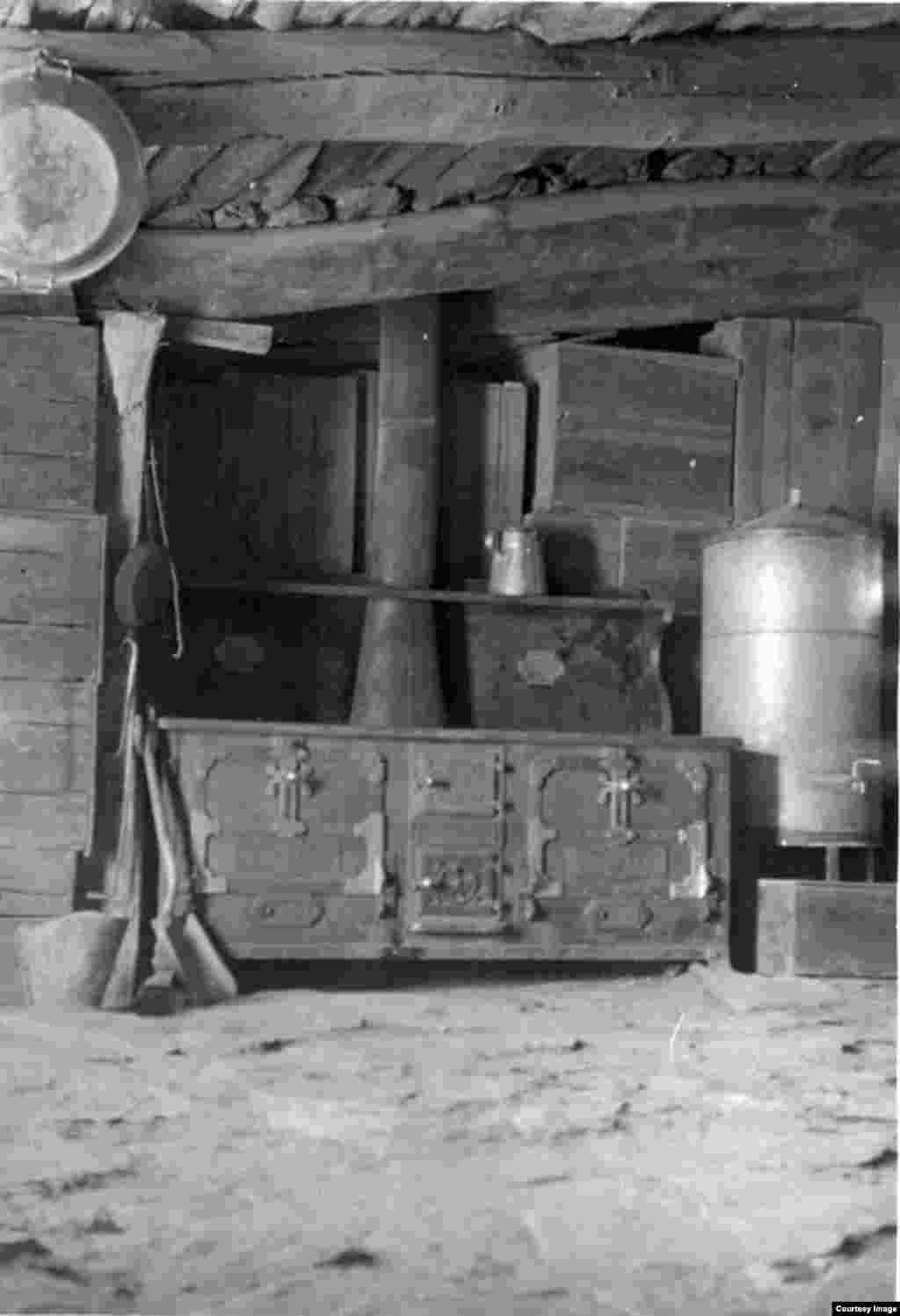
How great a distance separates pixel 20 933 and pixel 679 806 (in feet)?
8.03

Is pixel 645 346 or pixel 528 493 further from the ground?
pixel 645 346

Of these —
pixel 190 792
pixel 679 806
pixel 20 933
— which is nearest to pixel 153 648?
pixel 190 792

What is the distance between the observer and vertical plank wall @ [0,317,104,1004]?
5.47 metres

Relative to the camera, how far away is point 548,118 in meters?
5.29

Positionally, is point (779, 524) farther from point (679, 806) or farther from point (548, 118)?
point (548, 118)

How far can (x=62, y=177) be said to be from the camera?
4.92 metres

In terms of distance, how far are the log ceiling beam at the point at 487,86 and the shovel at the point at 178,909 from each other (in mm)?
2122

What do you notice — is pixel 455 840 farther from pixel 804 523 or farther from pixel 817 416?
pixel 817 416

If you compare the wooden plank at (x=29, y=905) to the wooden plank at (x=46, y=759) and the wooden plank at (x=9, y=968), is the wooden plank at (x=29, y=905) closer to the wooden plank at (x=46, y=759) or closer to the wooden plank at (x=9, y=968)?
the wooden plank at (x=9, y=968)

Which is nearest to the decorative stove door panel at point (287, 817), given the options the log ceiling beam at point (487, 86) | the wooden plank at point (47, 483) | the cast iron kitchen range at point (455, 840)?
the cast iron kitchen range at point (455, 840)

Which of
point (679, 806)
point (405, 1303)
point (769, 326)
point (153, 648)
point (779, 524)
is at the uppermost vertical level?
point (769, 326)

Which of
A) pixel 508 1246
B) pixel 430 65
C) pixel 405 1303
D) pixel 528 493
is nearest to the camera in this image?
pixel 405 1303

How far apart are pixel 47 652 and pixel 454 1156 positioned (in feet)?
8.88

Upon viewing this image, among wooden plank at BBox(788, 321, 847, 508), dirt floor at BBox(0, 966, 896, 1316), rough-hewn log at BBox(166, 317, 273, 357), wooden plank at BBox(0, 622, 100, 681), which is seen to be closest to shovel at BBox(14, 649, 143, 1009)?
dirt floor at BBox(0, 966, 896, 1316)
